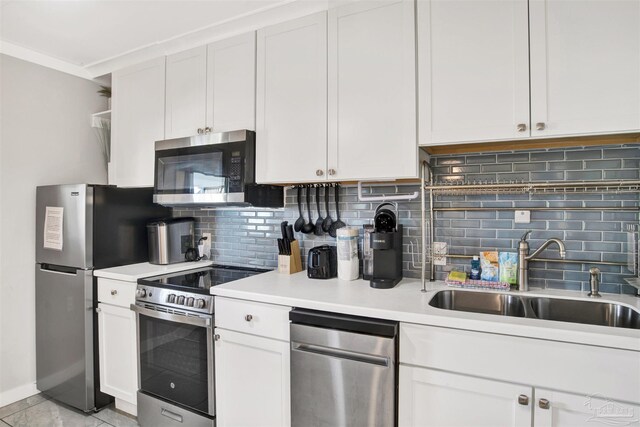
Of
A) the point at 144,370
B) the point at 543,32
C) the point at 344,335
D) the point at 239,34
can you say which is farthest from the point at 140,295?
the point at 543,32

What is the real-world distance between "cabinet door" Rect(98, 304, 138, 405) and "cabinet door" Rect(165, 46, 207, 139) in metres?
1.25

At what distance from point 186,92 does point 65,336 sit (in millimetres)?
1873

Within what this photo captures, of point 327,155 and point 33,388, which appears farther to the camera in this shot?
point 33,388

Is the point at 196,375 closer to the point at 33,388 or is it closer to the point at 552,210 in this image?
the point at 33,388

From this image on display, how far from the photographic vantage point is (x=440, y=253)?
2.06 meters

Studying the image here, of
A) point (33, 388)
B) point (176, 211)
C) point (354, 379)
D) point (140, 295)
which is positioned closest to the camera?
point (354, 379)

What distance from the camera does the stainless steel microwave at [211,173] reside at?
2.16m

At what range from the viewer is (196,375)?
201 centimetres

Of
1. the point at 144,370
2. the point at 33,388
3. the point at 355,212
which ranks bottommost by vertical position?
the point at 33,388

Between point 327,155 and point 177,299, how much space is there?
1165mm

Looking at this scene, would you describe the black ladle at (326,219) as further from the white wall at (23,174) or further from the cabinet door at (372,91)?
the white wall at (23,174)

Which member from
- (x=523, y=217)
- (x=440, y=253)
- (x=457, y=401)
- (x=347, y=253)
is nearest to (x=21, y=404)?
(x=347, y=253)

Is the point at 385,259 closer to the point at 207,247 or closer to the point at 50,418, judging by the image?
the point at 207,247

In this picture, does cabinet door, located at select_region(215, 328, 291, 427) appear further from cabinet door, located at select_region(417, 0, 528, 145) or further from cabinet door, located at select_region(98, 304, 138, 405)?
cabinet door, located at select_region(417, 0, 528, 145)
